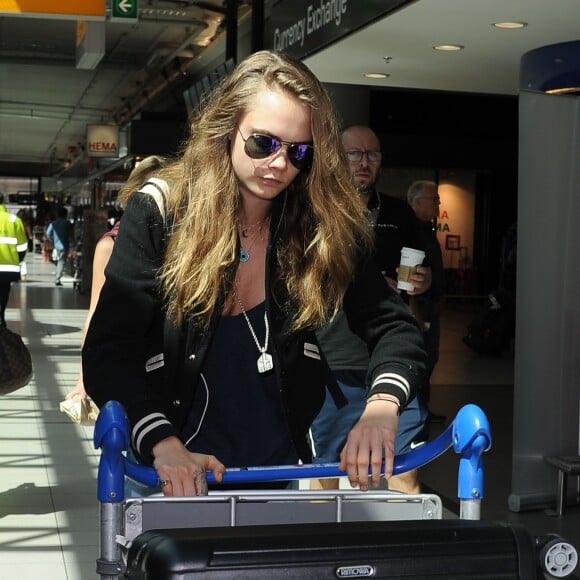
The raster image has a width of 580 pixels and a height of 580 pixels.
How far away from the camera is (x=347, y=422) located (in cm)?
475

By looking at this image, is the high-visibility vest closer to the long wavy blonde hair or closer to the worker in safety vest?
the worker in safety vest

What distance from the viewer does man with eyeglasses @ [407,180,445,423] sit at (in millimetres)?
→ 7191

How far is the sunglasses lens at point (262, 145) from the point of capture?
2123 millimetres

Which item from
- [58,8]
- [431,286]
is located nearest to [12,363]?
[431,286]

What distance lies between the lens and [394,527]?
5.43 ft

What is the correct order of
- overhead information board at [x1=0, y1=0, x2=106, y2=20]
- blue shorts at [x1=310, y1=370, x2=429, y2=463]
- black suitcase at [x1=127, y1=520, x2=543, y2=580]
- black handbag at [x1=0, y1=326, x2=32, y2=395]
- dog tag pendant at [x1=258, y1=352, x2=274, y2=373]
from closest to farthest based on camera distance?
black suitcase at [x1=127, y1=520, x2=543, y2=580], dog tag pendant at [x1=258, y1=352, x2=274, y2=373], blue shorts at [x1=310, y1=370, x2=429, y2=463], black handbag at [x1=0, y1=326, x2=32, y2=395], overhead information board at [x1=0, y1=0, x2=106, y2=20]

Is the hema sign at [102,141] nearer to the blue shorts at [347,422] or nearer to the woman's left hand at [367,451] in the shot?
the blue shorts at [347,422]

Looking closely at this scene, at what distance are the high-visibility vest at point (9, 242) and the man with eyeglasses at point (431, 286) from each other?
283 inches

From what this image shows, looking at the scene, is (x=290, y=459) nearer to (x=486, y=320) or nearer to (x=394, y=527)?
(x=394, y=527)

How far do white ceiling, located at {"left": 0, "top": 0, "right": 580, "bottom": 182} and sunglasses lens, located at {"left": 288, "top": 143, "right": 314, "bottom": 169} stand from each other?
463cm

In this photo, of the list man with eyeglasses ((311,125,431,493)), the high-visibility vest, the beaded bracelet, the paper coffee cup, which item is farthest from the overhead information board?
the beaded bracelet

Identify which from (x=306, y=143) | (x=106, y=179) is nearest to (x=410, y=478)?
(x=306, y=143)

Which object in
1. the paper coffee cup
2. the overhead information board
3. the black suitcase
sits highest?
the overhead information board

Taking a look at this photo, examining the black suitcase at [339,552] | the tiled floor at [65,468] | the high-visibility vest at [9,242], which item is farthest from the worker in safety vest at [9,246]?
the black suitcase at [339,552]
